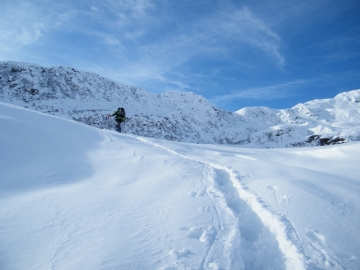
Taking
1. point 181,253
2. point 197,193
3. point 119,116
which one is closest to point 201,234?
point 181,253

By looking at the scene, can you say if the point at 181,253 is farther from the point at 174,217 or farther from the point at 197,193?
the point at 197,193

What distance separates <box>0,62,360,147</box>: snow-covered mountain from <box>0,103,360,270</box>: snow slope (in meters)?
32.6

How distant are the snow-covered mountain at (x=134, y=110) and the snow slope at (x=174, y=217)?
32.6 meters

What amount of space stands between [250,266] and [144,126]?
38.3 metres

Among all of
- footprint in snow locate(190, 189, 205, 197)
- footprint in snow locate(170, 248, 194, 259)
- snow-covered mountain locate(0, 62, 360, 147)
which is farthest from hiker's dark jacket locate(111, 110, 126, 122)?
footprint in snow locate(170, 248, 194, 259)

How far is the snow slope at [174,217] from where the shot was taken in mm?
2201

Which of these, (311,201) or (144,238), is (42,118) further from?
(311,201)

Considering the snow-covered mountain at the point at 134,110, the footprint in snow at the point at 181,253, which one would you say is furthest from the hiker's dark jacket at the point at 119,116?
the footprint in snow at the point at 181,253

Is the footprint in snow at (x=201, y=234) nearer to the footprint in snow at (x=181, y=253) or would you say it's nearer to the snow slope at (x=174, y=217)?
the snow slope at (x=174, y=217)

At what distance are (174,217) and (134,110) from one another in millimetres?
47385

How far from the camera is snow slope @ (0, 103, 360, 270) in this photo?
2.20 meters

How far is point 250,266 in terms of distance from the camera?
2.35m

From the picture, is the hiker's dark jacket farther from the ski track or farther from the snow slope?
the ski track

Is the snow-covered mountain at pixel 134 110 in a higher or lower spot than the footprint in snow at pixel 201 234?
higher
